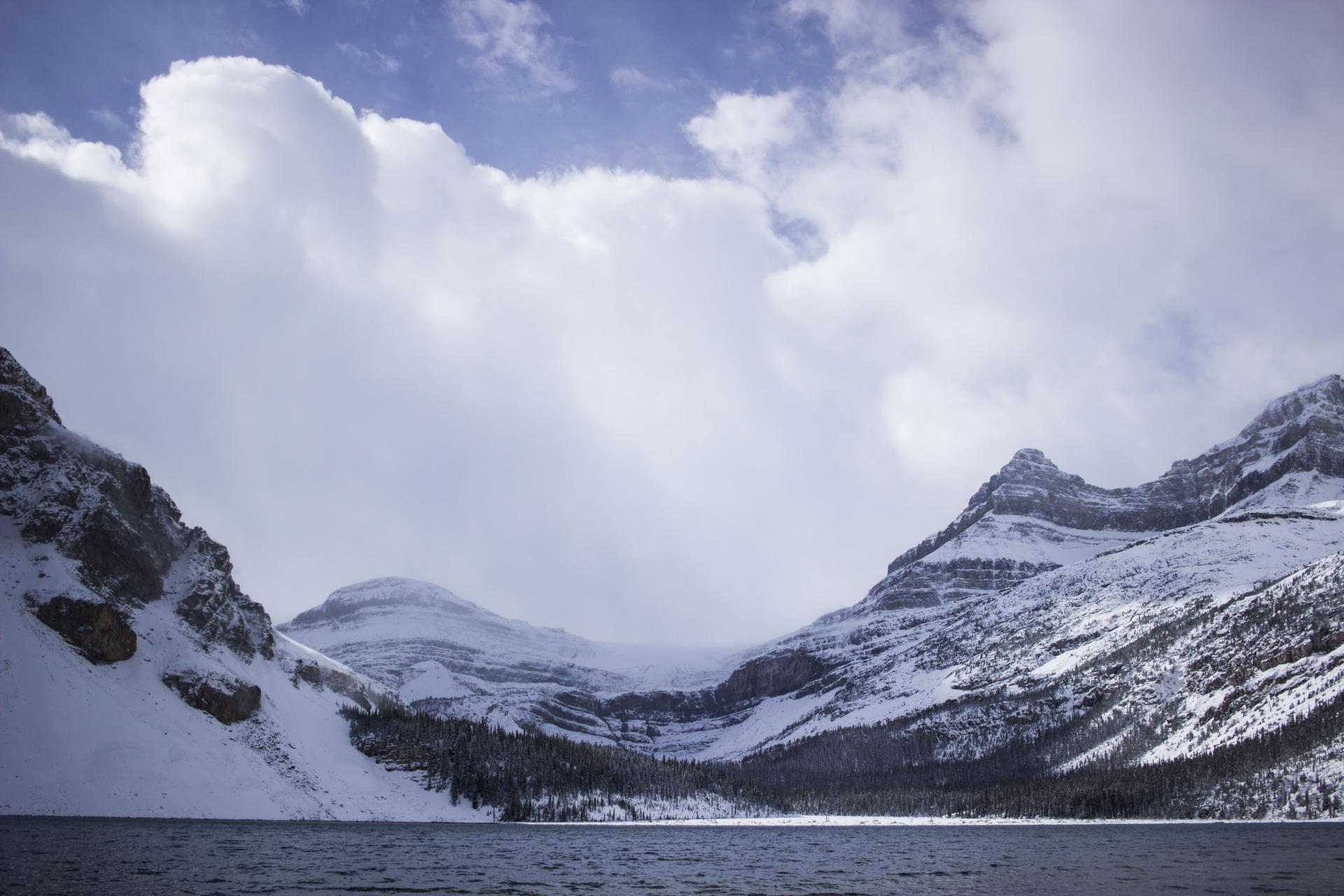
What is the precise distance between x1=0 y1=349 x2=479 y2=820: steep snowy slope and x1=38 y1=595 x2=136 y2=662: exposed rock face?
0.82 ft

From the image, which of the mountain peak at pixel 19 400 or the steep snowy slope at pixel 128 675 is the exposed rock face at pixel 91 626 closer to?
the steep snowy slope at pixel 128 675

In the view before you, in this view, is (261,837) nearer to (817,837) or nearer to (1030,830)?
(817,837)

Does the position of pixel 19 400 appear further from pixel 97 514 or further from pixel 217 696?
pixel 217 696

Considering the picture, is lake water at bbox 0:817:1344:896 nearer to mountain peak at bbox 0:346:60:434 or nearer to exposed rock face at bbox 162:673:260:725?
exposed rock face at bbox 162:673:260:725

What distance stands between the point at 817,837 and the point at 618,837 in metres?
33.3

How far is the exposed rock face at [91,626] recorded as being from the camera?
145 m

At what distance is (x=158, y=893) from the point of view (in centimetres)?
5181

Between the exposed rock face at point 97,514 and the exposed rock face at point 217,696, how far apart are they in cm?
1699

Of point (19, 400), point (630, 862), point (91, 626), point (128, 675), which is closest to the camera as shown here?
point (630, 862)

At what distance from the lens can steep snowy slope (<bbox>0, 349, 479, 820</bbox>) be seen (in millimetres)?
127188

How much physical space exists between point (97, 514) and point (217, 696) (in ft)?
138

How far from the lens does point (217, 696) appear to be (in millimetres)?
164125

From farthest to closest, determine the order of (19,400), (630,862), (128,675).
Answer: (19,400)
(128,675)
(630,862)

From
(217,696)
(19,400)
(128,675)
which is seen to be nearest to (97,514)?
(19,400)
